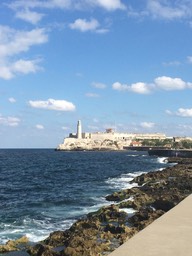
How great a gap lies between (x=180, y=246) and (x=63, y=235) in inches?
371

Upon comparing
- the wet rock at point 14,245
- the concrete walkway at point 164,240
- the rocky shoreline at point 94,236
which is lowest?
the wet rock at point 14,245

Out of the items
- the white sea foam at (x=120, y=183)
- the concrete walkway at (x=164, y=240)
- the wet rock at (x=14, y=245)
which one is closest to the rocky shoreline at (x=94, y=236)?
the wet rock at (x=14, y=245)

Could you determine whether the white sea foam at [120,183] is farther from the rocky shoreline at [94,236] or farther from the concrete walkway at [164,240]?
the concrete walkway at [164,240]

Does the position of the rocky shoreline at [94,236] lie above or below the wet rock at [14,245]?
above

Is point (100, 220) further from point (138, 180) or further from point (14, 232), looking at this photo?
point (138, 180)

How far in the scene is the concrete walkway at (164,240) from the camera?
781cm

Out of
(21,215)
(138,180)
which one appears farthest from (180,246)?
(138,180)

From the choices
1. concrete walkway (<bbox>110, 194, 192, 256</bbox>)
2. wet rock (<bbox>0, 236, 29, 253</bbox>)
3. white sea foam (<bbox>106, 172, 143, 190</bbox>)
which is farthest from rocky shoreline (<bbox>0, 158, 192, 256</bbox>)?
white sea foam (<bbox>106, 172, 143, 190</bbox>)

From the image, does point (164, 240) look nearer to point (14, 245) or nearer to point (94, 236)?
point (94, 236)

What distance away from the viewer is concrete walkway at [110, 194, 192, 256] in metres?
7.81

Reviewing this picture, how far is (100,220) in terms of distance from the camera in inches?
810

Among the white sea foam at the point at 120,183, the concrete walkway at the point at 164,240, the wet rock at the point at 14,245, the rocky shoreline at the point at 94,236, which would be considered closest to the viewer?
the concrete walkway at the point at 164,240

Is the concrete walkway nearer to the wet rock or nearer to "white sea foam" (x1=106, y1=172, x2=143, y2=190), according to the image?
the wet rock

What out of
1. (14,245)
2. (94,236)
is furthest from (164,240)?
(14,245)
